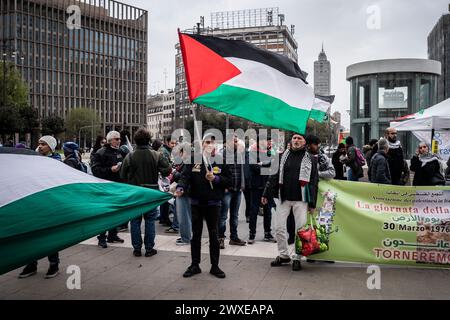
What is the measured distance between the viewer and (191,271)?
571cm

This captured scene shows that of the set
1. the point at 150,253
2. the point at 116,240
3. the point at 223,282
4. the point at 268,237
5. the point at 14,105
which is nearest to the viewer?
the point at 223,282

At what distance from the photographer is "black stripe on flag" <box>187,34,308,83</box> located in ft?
19.6

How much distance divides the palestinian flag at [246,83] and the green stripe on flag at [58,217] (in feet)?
5.44

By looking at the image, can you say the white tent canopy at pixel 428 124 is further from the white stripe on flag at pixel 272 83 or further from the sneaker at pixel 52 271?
the sneaker at pixel 52 271

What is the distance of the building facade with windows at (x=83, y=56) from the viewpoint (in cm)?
9888

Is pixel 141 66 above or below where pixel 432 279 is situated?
above

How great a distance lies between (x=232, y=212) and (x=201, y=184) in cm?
221

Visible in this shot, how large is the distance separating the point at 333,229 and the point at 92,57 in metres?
117

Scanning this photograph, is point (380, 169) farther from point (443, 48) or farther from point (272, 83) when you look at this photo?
point (443, 48)

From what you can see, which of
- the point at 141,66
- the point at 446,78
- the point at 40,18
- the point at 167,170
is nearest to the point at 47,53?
the point at 40,18

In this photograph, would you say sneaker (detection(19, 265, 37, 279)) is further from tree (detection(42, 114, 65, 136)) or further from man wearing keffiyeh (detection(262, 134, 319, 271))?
tree (detection(42, 114, 65, 136))

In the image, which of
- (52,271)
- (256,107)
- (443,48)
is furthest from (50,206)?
(443,48)

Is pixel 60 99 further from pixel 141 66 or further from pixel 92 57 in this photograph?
pixel 141 66
